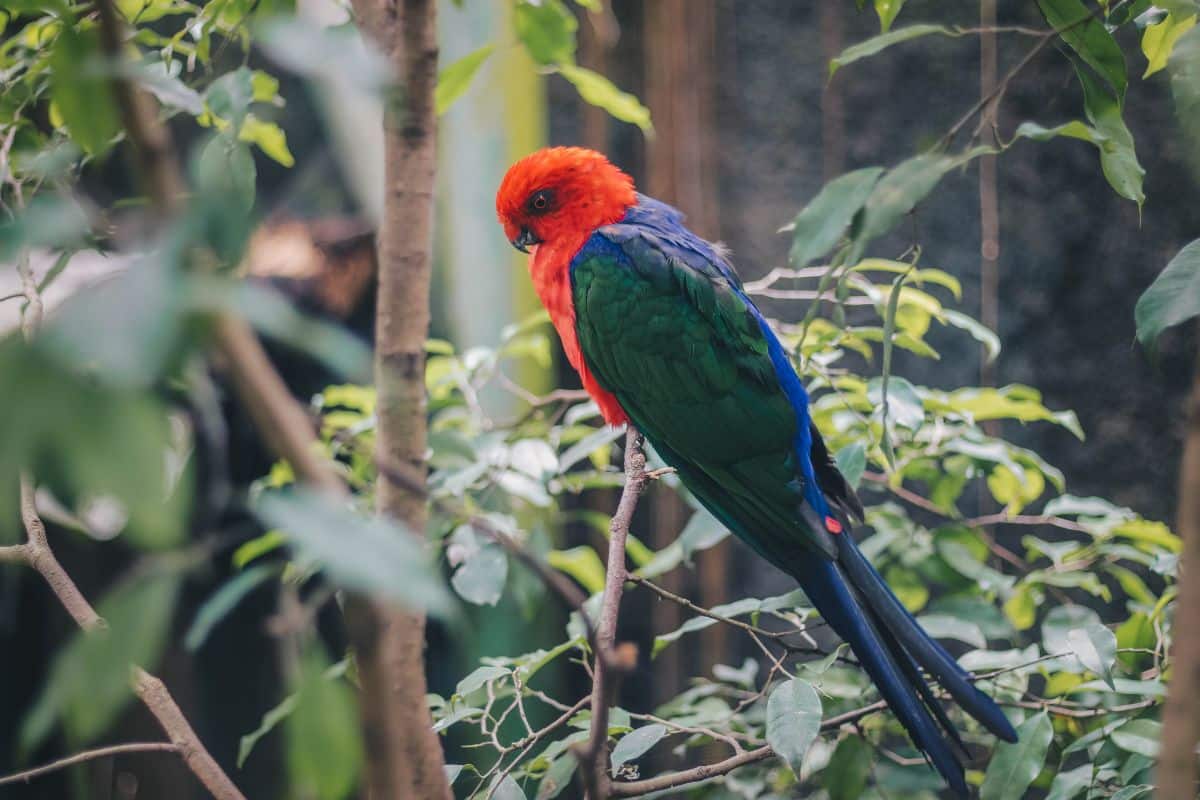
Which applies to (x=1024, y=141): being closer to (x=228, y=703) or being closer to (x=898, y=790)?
(x=898, y=790)

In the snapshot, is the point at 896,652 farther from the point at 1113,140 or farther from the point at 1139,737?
the point at 1113,140

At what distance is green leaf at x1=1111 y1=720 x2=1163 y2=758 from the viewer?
0.76 metres

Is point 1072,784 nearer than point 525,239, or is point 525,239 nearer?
point 1072,784

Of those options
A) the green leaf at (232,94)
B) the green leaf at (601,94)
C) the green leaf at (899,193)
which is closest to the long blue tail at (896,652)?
A: the green leaf at (899,193)

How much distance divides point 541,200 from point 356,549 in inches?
42.9

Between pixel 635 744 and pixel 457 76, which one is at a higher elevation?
pixel 457 76

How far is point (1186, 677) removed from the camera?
1.23ft

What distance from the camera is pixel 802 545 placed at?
3.40 feet

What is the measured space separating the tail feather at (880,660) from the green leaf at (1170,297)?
0.42 m

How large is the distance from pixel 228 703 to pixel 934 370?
1640 millimetres

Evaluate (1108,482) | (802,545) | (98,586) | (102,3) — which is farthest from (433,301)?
(102,3)

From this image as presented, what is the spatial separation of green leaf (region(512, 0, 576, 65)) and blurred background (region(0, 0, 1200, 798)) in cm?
85

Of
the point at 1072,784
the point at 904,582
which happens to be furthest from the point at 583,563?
the point at 1072,784

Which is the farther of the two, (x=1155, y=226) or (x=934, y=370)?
(x=934, y=370)
